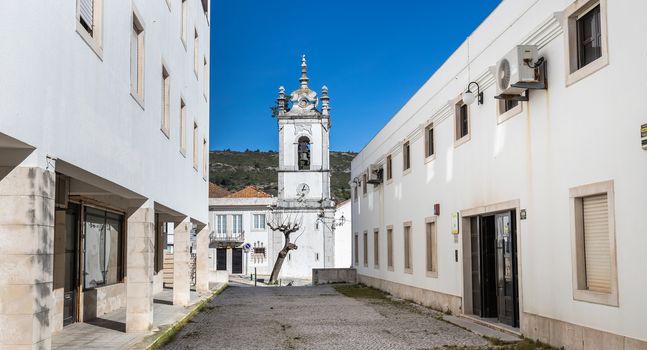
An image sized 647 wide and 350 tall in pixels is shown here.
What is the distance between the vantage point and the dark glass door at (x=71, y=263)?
47.9 ft

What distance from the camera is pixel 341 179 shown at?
A: 100000 mm

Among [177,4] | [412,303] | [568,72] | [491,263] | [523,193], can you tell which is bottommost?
[412,303]

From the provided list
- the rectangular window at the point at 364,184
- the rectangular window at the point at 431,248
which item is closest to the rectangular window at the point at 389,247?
the rectangular window at the point at 431,248

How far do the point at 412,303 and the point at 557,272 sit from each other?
9.60 metres

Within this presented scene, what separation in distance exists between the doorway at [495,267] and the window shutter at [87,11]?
7875mm

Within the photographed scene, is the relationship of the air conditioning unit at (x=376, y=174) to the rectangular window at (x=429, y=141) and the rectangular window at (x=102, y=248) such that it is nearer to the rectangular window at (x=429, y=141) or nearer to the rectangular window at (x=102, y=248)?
the rectangular window at (x=429, y=141)

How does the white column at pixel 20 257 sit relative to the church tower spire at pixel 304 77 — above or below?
below

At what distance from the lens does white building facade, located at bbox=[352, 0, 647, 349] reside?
8961 mm

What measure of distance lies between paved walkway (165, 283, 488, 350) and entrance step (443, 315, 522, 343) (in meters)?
0.23

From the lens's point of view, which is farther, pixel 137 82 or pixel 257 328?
pixel 257 328

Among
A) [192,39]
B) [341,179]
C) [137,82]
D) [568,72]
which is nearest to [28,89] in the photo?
[137,82]

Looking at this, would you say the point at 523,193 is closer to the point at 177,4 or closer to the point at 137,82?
the point at 137,82

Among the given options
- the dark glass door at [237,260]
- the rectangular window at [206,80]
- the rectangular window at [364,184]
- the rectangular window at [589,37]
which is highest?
the rectangular window at [206,80]

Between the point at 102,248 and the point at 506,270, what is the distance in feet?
31.4
